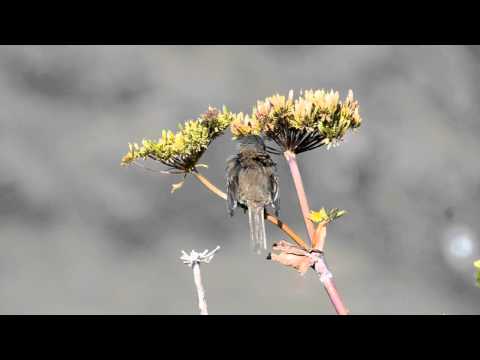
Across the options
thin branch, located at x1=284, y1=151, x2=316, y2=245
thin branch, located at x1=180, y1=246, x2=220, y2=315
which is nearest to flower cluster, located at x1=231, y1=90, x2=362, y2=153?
thin branch, located at x1=284, y1=151, x2=316, y2=245

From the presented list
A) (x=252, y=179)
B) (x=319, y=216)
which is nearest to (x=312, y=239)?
(x=319, y=216)

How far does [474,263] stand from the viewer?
207 inches

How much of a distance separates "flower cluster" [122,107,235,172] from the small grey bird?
586mm

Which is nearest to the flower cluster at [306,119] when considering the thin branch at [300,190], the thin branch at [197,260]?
the thin branch at [300,190]

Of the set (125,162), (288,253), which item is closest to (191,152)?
(125,162)

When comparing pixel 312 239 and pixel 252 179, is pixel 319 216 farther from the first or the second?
pixel 252 179

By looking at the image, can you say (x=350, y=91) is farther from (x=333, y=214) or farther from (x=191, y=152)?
(x=191, y=152)

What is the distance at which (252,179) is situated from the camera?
852 cm

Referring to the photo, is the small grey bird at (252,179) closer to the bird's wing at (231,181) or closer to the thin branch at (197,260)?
the bird's wing at (231,181)

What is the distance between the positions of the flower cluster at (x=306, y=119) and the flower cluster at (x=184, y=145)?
74 cm

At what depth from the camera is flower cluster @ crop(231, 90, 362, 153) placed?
26.2 feet

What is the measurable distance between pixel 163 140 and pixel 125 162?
2.65 ft

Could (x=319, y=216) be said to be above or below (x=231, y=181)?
below

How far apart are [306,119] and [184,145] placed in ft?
6.15
